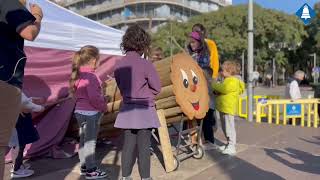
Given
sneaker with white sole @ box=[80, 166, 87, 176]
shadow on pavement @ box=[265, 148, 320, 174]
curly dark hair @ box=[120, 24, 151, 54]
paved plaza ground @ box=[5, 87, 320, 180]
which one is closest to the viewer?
curly dark hair @ box=[120, 24, 151, 54]

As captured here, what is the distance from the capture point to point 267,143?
849cm

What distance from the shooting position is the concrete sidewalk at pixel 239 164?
5.84 meters

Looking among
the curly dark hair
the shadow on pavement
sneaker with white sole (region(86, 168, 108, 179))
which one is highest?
the curly dark hair

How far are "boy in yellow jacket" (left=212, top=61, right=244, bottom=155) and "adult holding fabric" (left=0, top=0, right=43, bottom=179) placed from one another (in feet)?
12.7

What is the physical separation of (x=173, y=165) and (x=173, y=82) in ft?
3.52

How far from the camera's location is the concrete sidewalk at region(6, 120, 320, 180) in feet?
19.2

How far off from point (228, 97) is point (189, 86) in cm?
127

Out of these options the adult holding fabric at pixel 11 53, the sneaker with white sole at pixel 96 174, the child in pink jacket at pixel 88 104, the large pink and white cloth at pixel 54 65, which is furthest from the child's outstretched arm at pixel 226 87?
the adult holding fabric at pixel 11 53

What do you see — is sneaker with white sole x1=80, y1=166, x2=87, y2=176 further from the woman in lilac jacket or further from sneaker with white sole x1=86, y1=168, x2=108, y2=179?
the woman in lilac jacket

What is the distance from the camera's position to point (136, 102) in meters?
4.82

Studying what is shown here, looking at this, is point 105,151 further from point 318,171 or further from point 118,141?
point 318,171

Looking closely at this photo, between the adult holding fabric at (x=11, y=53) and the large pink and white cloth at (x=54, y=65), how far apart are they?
281 cm

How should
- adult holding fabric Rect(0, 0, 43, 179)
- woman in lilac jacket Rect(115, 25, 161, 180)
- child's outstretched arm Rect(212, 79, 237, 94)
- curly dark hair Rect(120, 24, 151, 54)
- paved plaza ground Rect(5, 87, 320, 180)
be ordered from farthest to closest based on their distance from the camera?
child's outstretched arm Rect(212, 79, 237, 94)
paved plaza ground Rect(5, 87, 320, 180)
curly dark hair Rect(120, 24, 151, 54)
woman in lilac jacket Rect(115, 25, 161, 180)
adult holding fabric Rect(0, 0, 43, 179)

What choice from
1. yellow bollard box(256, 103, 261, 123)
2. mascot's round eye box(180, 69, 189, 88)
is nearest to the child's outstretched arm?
mascot's round eye box(180, 69, 189, 88)
